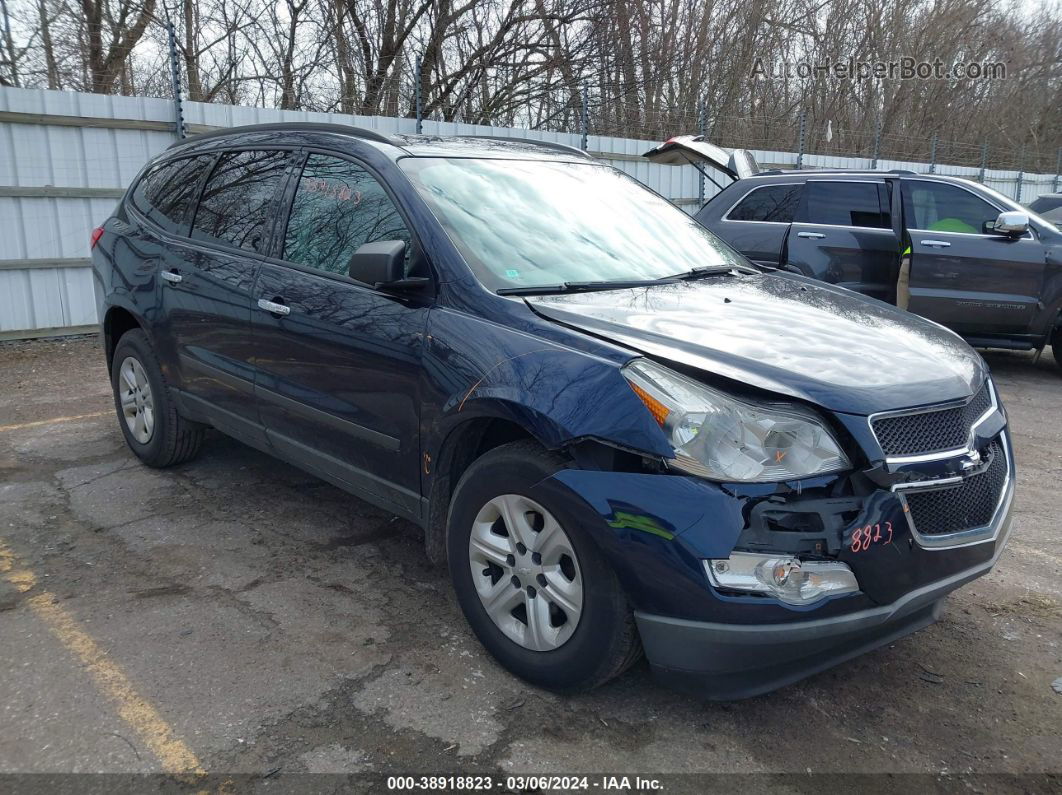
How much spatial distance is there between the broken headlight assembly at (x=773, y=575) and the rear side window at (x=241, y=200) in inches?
103

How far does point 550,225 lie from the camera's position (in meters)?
A: 3.60

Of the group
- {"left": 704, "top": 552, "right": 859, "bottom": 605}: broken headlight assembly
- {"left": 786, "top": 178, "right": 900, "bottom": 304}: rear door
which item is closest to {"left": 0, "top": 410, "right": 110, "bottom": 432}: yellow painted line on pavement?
{"left": 704, "top": 552, "right": 859, "bottom": 605}: broken headlight assembly

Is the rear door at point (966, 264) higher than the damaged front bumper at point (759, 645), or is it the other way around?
the rear door at point (966, 264)

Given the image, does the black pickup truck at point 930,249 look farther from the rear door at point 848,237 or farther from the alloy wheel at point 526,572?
the alloy wheel at point 526,572

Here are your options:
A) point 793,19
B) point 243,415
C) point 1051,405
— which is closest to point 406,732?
point 243,415

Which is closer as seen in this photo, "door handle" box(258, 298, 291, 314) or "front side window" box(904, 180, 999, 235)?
"door handle" box(258, 298, 291, 314)

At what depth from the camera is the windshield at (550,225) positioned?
3324mm

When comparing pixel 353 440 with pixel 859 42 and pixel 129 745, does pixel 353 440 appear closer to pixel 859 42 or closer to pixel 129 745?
pixel 129 745

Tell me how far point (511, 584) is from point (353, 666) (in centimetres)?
65

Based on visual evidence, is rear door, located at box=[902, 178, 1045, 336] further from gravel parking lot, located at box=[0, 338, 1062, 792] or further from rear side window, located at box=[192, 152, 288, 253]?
rear side window, located at box=[192, 152, 288, 253]

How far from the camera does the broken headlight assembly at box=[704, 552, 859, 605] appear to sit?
7.87 feet

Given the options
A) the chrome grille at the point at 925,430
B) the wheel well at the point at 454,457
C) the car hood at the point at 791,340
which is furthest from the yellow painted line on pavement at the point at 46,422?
the chrome grille at the point at 925,430

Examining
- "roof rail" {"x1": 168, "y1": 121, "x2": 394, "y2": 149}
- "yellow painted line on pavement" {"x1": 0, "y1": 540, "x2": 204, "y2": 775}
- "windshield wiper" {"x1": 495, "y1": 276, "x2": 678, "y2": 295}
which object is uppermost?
"roof rail" {"x1": 168, "y1": 121, "x2": 394, "y2": 149}

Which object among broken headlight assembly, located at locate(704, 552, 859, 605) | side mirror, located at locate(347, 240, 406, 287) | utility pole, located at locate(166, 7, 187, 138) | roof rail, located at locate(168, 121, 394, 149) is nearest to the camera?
broken headlight assembly, located at locate(704, 552, 859, 605)
